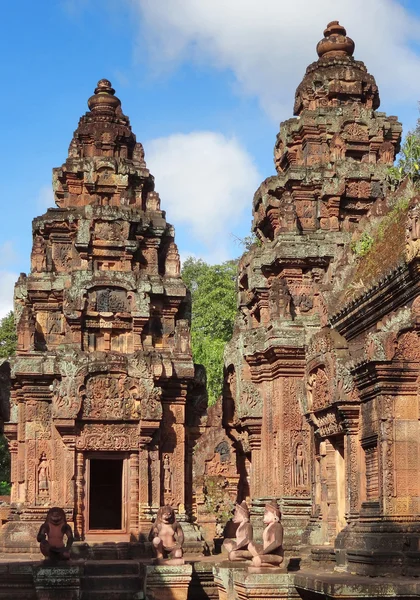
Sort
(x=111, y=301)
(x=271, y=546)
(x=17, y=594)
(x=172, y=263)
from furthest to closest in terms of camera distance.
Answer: (x=172, y=263), (x=111, y=301), (x=17, y=594), (x=271, y=546)

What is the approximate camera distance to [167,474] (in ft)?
70.0

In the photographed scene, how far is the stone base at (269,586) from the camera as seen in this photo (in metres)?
13.7

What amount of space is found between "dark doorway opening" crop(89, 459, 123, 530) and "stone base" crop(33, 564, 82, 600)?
8.79 m

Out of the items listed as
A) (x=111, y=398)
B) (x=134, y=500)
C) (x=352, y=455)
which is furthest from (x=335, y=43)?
(x=352, y=455)

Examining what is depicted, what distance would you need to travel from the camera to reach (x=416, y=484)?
464 inches

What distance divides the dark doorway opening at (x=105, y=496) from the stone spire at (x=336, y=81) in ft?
32.4

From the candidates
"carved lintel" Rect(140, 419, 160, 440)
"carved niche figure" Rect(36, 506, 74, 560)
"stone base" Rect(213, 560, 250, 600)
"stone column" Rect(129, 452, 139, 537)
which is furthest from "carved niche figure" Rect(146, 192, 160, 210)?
"stone base" Rect(213, 560, 250, 600)

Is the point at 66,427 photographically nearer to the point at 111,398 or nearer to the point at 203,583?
the point at 111,398

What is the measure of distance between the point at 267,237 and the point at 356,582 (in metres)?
11.1

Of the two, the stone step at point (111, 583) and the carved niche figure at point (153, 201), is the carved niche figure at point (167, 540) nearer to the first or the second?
the stone step at point (111, 583)

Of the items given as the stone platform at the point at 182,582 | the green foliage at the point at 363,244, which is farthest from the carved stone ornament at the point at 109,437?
the green foliage at the point at 363,244

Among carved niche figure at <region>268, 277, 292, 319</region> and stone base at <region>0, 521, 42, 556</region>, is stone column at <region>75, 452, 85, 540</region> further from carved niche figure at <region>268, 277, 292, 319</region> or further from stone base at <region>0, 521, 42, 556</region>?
carved niche figure at <region>268, 277, 292, 319</region>

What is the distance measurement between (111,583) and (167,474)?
366 centimetres

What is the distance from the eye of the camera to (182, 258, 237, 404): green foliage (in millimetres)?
36594
